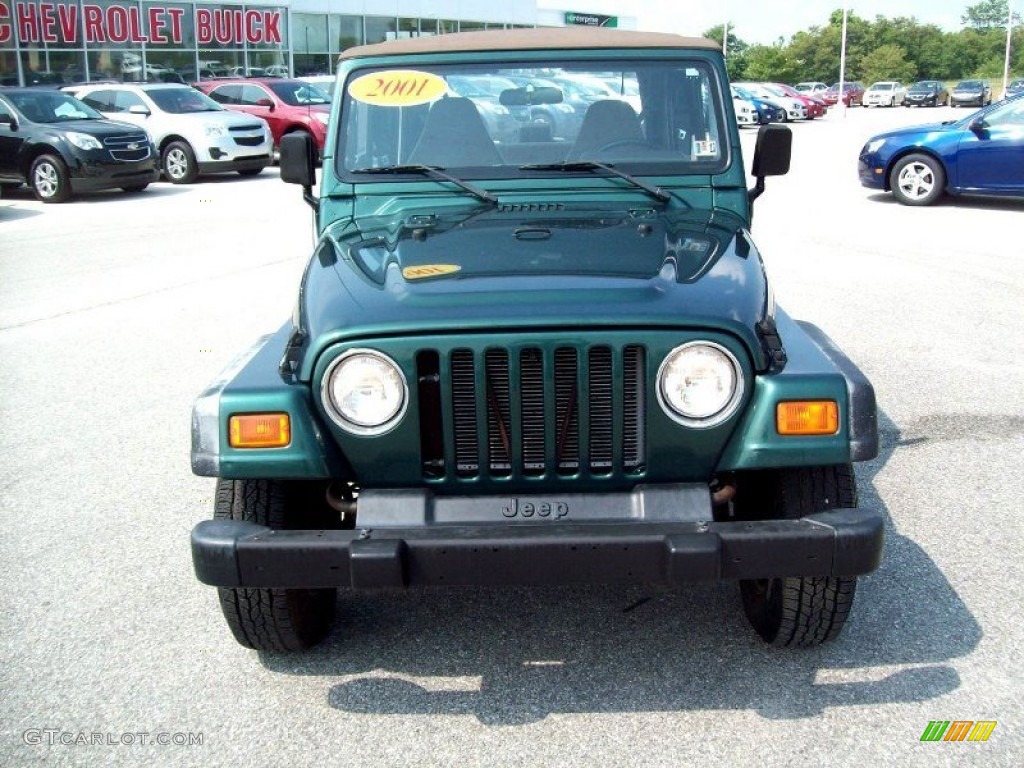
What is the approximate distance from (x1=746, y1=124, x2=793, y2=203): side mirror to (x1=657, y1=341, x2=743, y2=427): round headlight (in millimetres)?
1725

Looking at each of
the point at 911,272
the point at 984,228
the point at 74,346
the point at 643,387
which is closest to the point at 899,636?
the point at 643,387

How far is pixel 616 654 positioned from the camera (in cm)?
362

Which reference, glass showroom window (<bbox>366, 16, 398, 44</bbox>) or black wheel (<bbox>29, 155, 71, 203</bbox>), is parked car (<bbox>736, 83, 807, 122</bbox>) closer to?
glass showroom window (<bbox>366, 16, 398, 44</bbox>)

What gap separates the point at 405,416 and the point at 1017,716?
72.9 inches

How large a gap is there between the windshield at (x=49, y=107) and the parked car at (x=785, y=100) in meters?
30.6

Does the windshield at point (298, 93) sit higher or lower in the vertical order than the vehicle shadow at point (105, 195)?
higher

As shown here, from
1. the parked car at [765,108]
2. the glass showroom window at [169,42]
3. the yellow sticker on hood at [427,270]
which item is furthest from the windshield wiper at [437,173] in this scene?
the parked car at [765,108]

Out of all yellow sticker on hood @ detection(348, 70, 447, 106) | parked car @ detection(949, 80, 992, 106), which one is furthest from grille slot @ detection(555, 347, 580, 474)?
parked car @ detection(949, 80, 992, 106)

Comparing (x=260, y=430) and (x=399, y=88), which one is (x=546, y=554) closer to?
(x=260, y=430)

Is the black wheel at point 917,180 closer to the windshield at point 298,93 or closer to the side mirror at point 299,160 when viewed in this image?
the windshield at point 298,93

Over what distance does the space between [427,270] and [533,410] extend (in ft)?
1.90

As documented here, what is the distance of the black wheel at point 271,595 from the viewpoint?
329 centimetres

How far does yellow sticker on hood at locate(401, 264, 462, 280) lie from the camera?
11.1ft

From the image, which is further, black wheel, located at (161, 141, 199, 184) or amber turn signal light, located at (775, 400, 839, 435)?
black wheel, located at (161, 141, 199, 184)
